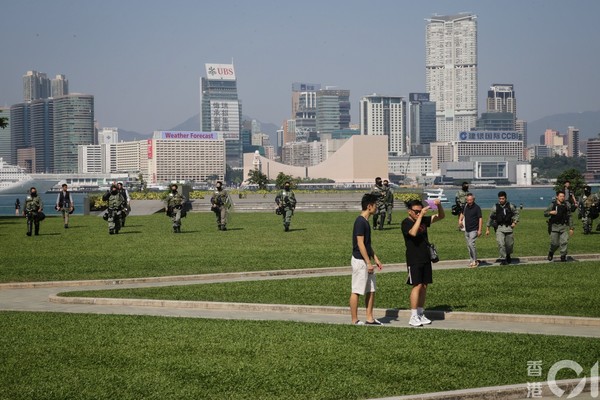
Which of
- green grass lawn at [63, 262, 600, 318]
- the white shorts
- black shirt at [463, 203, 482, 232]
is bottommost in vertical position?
green grass lawn at [63, 262, 600, 318]

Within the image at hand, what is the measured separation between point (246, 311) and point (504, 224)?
841cm

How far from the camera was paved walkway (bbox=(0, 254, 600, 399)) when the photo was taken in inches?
491

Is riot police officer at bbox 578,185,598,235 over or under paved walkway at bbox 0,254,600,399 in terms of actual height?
over

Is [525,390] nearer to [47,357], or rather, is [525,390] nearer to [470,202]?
[47,357]

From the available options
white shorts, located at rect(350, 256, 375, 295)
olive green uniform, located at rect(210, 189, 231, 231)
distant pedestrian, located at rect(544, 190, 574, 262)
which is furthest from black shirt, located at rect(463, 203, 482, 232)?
olive green uniform, located at rect(210, 189, 231, 231)

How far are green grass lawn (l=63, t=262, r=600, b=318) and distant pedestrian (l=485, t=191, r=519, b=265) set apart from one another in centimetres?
155

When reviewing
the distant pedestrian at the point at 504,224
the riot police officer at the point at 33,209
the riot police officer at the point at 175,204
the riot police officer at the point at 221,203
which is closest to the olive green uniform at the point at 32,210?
the riot police officer at the point at 33,209

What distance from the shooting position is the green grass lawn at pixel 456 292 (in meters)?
14.4

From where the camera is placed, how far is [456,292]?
16125mm

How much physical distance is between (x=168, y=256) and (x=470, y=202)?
7.10 meters

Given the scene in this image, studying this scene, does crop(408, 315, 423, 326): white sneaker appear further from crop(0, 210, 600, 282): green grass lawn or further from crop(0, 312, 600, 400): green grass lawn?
crop(0, 210, 600, 282): green grass lawn

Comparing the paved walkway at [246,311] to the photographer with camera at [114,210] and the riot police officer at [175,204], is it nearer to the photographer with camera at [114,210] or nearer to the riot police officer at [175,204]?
the riot police officer at [175,204]

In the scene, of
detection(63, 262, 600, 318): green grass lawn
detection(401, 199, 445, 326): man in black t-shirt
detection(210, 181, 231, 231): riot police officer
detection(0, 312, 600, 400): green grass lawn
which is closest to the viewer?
detection(0, 312, 600, 400): green grass lawn

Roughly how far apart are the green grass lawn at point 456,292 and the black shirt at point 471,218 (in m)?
1.69
